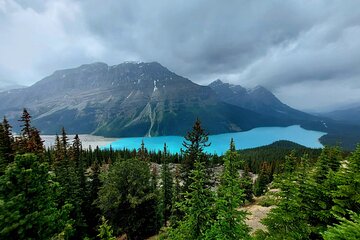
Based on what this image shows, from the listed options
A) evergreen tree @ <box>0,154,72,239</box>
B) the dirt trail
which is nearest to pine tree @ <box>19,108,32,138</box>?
evergreen tree @ <box>0,154,72,239</box>

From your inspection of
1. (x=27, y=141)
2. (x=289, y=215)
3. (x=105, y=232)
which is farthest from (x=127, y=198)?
(x=27, y=141)

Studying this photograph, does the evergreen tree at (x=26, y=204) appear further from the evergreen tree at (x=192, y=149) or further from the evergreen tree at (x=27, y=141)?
the evergreen tree at (x=27, y=141)

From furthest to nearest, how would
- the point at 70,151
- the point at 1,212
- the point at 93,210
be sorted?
the point at 70,151, the point at 93,210, the point at 1,212

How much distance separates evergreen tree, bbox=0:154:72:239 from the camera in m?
9.73

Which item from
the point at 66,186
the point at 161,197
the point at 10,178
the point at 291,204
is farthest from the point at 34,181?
the point at 161,197

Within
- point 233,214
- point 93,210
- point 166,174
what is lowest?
point 93,210

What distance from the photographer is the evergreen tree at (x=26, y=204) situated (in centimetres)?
973

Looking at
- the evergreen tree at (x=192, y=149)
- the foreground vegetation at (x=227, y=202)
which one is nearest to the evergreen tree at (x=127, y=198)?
the evergreen tree at (x=192, y=149)

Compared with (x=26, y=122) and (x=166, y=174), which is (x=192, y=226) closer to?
(x=166, y=174)

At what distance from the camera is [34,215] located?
10.4 metres

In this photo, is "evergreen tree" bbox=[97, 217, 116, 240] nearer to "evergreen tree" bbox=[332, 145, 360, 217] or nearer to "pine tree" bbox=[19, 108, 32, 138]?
"evergreen tree" bbox=[332, 145, 360, 217]

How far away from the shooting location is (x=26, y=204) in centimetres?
1076

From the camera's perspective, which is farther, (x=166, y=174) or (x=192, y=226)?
(x=166, y=174)

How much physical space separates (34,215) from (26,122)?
1566 inches
